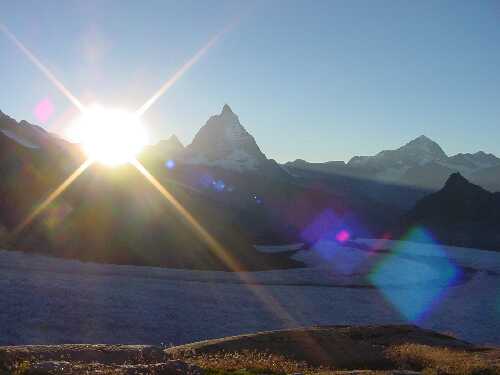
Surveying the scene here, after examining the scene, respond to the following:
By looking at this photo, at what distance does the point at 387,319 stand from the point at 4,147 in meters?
67.1

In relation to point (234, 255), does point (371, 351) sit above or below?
below

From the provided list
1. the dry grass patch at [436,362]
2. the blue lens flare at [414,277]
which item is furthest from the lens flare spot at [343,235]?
the dry grass patch at [436,362]

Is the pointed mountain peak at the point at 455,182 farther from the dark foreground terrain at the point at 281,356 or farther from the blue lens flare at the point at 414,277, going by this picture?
the dark foreground terrain at the point at 281,356

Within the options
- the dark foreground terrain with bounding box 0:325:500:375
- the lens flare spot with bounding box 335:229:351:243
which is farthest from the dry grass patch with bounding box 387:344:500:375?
the lens flare spot with bounding box 335:229:351:243

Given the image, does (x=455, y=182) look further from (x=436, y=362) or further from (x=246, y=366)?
(x=246, y=366)

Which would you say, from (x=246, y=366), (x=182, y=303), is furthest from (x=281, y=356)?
(x=182, y=303)

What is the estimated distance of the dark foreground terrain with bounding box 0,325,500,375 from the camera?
43.9 feet

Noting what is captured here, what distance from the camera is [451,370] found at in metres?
16.7

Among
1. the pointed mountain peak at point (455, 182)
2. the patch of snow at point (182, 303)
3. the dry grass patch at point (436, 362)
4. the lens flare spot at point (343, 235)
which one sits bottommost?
the dry grass patch at point (436, 362)

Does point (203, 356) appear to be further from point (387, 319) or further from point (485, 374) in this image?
point (387, 319)

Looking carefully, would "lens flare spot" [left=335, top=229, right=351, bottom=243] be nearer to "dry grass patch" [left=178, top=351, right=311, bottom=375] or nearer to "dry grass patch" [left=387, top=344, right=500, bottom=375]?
"dry grass patch" [left=387, top=344, right=500, bottom=375]

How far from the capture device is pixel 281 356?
19.0m

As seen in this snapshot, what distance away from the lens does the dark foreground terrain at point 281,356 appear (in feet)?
43.9

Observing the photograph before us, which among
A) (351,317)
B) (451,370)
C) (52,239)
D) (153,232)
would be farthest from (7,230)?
(451,370)
